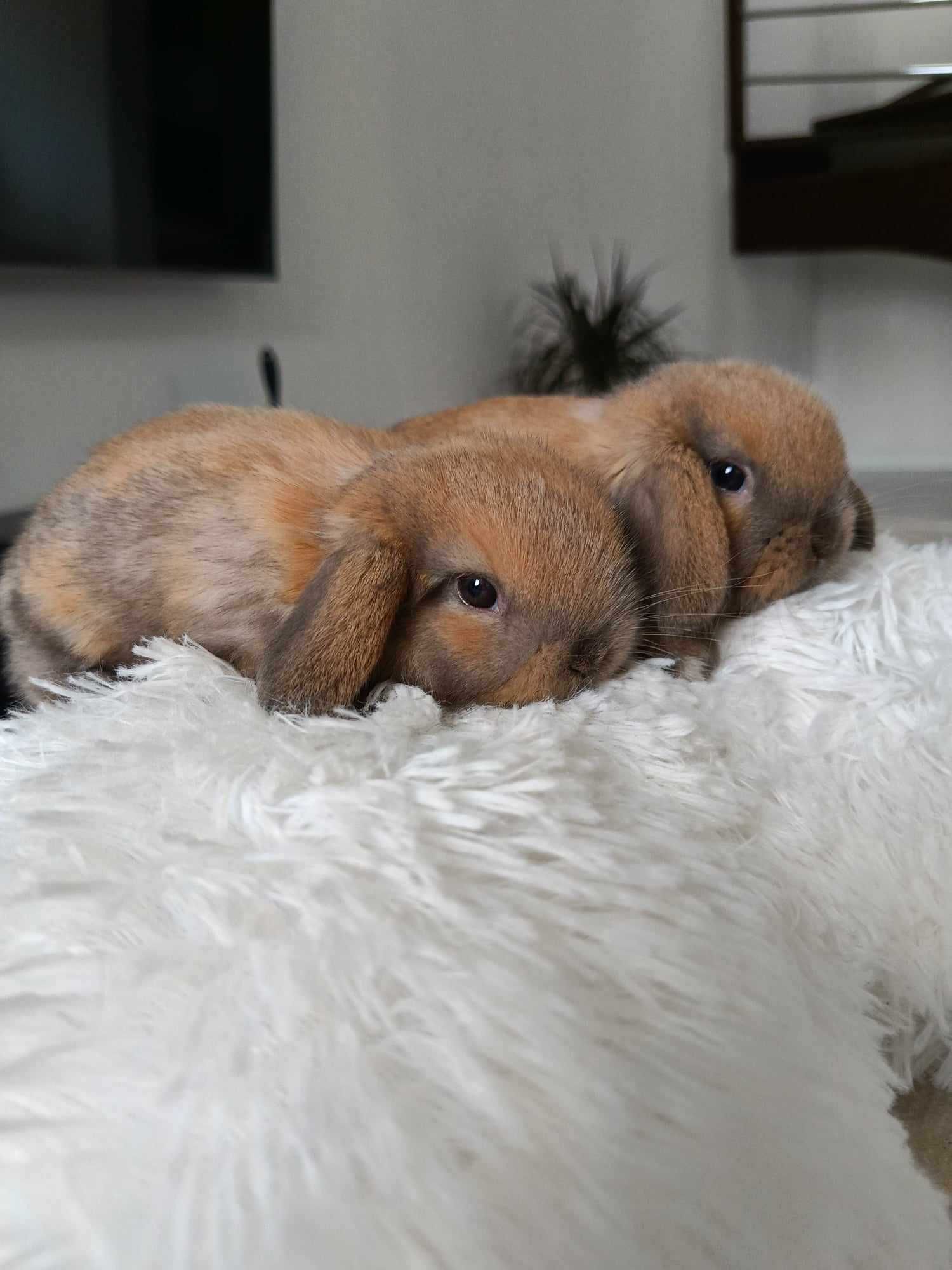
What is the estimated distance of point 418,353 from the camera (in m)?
3.85

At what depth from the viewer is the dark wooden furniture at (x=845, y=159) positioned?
503 centimetres

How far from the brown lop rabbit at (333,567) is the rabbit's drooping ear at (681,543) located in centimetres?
8

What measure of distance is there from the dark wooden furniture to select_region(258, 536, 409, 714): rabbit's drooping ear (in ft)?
16.0

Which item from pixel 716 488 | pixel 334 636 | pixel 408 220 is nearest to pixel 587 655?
pixel 334 636

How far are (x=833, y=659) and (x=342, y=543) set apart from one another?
489 mm

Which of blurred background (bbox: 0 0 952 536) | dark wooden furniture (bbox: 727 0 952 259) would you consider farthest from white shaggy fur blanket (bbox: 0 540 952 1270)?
dark wooden furniture (bbox: 727 0 952 259)

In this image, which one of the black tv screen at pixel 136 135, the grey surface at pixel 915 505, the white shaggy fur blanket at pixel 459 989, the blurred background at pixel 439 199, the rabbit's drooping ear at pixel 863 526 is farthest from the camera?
the grey surface at pixel 915 505

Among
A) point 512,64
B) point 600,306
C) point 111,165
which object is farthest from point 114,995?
point 512,64

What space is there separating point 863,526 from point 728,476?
0.27 m

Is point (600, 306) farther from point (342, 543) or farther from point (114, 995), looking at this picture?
point (114, 995)

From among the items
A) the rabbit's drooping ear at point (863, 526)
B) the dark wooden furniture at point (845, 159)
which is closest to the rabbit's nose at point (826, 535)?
the rabbit's drooping ear at point (863, 526)

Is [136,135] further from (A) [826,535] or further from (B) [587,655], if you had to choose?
(B) [587,655]

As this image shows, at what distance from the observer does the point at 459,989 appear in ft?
2.07

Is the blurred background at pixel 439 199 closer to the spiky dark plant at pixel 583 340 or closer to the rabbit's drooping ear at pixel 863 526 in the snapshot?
the spiky dark plant at pixel 583 340
